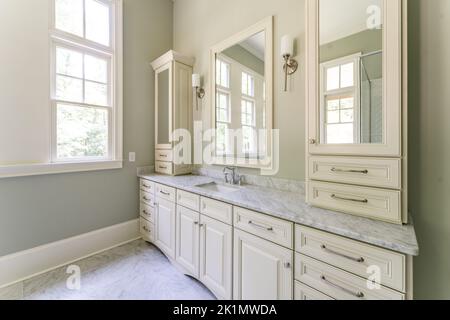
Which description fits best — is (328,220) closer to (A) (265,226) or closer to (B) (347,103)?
(A) (265,226)

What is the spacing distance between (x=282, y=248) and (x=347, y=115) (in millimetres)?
916

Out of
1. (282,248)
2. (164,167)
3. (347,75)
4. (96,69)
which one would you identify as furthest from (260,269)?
(96,69)

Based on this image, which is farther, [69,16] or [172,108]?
[172,108]

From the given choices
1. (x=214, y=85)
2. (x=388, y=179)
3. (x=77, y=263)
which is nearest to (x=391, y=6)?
(x=388, y=179)

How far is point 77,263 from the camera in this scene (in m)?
2.16

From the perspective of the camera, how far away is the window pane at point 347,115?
1.21 metres

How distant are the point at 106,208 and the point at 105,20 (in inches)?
93.8

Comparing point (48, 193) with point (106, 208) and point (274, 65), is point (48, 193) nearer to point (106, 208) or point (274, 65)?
point (106, 208)

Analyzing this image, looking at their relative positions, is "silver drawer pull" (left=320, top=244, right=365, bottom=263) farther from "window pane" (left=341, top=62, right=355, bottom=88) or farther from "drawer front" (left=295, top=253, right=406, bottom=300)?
"window pane" (left=341, top=62, right=355, bottom=88)

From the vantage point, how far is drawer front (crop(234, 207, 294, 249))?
117 centimetres

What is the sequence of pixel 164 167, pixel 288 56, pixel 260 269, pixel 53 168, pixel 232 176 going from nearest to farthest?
pixel 260 269 < pixel 288 56 < pixel 53 168 < pixel 232 176 < pixel 164 167

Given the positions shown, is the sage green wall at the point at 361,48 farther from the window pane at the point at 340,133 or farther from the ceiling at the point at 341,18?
the window pane at the point at 340,133

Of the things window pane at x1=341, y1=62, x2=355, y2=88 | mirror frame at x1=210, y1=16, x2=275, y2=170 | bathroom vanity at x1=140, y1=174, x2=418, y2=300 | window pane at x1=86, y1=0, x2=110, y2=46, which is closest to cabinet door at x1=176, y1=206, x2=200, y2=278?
bathroom vanity at x1=140, y1=174, x2=418, y2=300

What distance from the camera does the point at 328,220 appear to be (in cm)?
107
